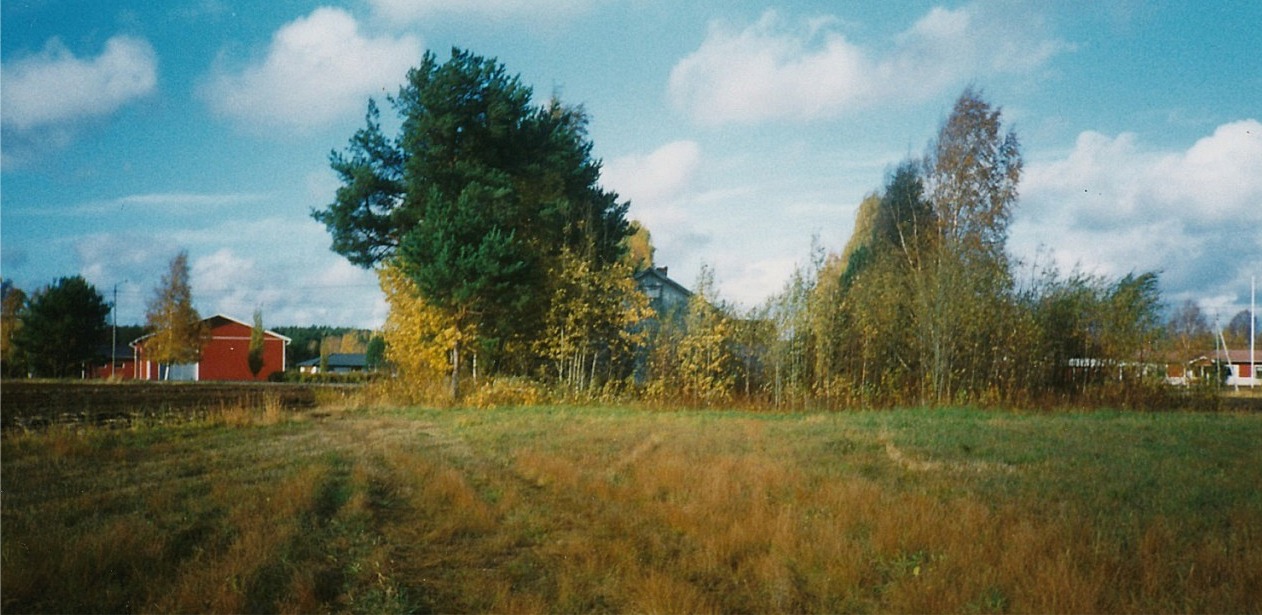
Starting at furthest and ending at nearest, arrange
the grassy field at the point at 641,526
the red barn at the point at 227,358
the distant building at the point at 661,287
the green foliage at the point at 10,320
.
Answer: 1. the red barn at the point at 227,358
2. the green foliage at the point at 10,320
3. the distant building at the point at 661,287
4. the grassy field at the point at 641,526

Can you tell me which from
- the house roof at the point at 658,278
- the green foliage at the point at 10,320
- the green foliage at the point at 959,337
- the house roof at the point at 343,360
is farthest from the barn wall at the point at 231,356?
the green foliage at the point at 959,337

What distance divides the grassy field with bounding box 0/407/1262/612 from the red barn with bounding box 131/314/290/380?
4902cm

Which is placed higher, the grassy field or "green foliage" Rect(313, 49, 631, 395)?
"green foliage" Rect(313, 49, 631, 395)

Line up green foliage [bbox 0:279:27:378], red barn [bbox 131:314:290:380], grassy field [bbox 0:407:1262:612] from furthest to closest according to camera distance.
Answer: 1. red barn [bbox 131:314:290:380]
2. green foliage [bbox 0:279:27:378]
3. grassy field [bbox 0:407:1262:612]

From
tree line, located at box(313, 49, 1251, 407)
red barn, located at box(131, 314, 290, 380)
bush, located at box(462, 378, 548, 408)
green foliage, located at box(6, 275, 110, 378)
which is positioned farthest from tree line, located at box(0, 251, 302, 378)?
bush, located at box(462, 378, 548, 408)

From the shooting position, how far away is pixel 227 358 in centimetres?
5553

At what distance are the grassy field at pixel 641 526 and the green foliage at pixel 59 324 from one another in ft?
121

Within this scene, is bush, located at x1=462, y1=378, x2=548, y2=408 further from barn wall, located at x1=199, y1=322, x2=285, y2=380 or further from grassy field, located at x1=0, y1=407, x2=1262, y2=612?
barn wall, located at x1=199, y1=322, x2=285, y2=380

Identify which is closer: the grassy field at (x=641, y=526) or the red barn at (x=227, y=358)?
the grassy field at (x=641, y=526)

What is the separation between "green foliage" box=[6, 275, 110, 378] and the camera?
39844mm

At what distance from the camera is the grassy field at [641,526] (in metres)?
4.43

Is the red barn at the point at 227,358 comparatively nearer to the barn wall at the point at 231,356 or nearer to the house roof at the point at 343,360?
the barn wall at the point at 231,356

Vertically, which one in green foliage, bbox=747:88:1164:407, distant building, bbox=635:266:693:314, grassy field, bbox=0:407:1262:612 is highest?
distant building, bbox=635:266:693:314

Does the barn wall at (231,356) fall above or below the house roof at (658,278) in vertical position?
below
